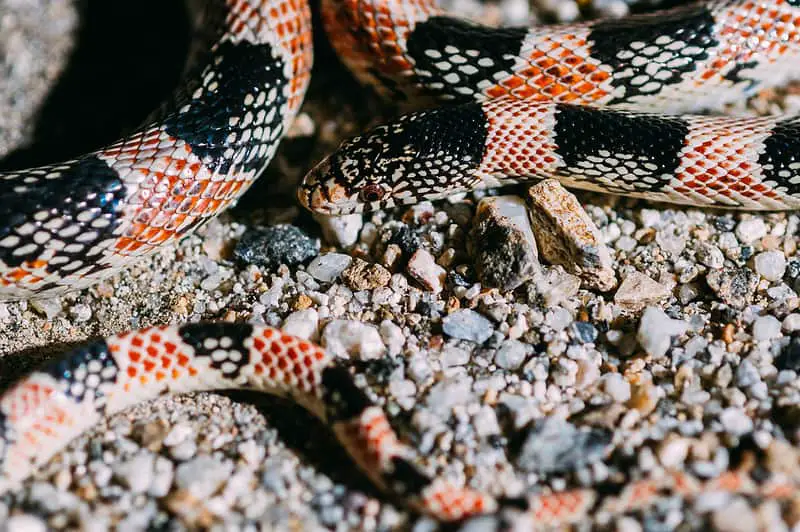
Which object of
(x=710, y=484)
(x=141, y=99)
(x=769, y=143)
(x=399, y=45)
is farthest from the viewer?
(x=141, y=99)

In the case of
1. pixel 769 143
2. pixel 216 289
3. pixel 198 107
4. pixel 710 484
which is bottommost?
pixel 710 484

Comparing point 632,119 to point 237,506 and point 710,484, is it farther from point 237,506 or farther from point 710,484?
point 237,506

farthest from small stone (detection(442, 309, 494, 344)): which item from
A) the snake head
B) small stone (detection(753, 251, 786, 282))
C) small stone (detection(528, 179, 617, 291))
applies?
small stone (detection(753, 251, 786, 282))

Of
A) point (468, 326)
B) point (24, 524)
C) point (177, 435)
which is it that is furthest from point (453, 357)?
point (24, 524)

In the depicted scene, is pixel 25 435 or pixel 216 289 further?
pixel 216 289

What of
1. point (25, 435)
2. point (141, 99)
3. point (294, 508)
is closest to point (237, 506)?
point (294, 508)

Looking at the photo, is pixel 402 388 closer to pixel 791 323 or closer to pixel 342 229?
pixel 342 229

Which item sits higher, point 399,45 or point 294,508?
point 399,45
